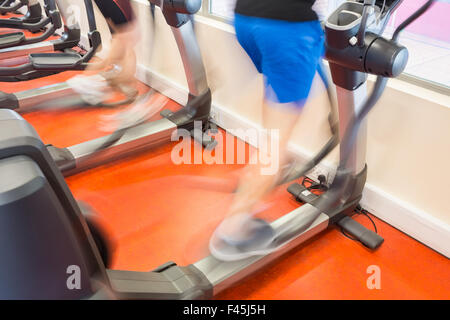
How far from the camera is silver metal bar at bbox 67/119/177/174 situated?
2.51 meters

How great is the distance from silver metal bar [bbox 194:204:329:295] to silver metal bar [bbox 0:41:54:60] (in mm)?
3572

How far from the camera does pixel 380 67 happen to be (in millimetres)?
1399

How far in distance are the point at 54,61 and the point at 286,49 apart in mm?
2495

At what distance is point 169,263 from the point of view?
1.70m

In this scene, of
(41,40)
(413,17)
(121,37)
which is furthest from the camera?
(41,40)

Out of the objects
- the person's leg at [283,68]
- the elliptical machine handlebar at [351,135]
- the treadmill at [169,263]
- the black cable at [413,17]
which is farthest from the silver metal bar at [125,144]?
the black cable at [413,17]

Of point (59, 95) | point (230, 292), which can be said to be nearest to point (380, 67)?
point (230, 292)

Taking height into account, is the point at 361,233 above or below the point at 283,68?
below

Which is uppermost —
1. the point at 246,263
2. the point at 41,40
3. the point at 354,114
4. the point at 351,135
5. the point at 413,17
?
the point at 413,17

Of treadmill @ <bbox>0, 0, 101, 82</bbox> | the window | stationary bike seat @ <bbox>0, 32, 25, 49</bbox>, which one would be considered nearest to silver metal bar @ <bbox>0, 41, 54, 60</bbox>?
stationary bike seat @ <bbox>0, 32, 25, 49</bbox>

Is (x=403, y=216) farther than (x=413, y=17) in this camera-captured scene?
Yes

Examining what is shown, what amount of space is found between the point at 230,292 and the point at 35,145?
1.16 m

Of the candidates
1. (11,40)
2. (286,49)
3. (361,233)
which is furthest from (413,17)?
(11,40)

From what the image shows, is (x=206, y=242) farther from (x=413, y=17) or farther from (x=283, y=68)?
(x=413, y=17)
